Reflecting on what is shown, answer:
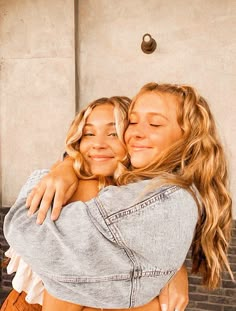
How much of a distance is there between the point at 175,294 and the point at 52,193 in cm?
48

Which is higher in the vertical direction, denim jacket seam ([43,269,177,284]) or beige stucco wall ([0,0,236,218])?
beige stucco wall ([0,0,236,218])

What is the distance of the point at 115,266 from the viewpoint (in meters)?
0.91

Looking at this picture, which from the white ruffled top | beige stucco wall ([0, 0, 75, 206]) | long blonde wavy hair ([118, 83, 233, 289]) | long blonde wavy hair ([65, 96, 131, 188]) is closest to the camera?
long blonde wavy hair ([118, 83, 233, 289])

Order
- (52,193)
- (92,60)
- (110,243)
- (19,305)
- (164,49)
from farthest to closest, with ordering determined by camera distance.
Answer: (92,60) → (164,49) → (19,305) → (52,193) → (110,243)

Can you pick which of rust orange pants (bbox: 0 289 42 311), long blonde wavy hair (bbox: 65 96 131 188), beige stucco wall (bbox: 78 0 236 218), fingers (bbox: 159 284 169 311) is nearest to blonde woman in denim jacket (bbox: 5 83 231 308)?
fingers (bbox: 159 284 169 311)

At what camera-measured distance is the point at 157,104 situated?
112 centimetres

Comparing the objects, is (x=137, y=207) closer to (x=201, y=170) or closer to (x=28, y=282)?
(x=201, y=170)

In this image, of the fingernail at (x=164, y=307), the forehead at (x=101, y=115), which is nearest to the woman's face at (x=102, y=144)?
the forehead at (x=101, y=115)

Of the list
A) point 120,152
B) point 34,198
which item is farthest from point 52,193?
point 120,152

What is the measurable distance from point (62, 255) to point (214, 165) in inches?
19.6

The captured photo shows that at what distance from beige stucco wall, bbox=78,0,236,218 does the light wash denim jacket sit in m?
2.08

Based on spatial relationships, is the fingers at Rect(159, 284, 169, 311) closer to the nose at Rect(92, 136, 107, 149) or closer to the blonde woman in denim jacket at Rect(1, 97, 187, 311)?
the blonde woman in denim jacket at Rect(1, 97, 187, 311)

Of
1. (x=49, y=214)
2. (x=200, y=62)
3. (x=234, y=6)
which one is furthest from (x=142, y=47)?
(x=49, y=214)

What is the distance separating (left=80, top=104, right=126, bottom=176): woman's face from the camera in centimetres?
138
